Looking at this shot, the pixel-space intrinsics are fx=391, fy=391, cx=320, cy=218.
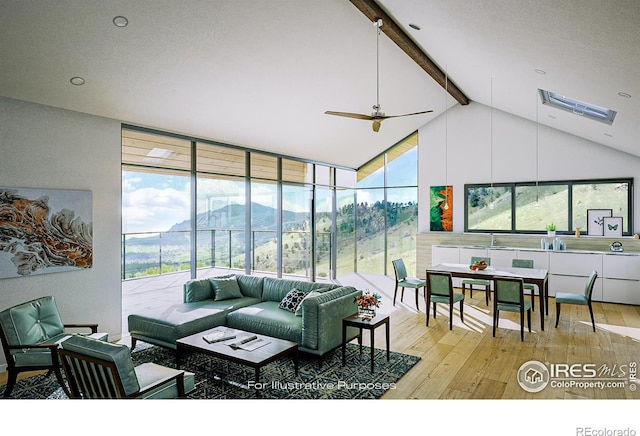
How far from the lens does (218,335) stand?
3.85 metres

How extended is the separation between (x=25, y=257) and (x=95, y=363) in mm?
2304

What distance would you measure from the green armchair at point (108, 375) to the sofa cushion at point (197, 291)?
7.65 ft

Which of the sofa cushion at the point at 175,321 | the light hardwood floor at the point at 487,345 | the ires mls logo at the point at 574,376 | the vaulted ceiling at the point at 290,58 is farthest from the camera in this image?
the sofa cushion at the point at 175,321

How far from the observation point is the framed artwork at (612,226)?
6.88 meters

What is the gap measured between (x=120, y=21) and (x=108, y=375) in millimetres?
2847

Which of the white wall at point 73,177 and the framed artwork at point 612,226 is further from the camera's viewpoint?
the framed artwork at point 612,226

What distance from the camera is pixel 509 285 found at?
4.78m

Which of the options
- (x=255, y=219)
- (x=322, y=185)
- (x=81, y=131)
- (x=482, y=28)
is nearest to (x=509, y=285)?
(x=482, y=28)

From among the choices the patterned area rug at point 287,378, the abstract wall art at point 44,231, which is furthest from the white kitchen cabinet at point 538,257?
the abstract wall art at point 44,231

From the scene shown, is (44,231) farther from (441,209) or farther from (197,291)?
(441,209)

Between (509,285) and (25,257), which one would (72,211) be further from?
(509,285)

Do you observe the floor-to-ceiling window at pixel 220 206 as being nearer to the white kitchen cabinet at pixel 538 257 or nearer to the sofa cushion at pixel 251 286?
the sofa cushion at pixel 251 286

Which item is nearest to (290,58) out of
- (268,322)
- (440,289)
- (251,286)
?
(251,286)

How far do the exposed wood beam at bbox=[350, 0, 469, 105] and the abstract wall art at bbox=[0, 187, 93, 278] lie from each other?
12.5 ft
